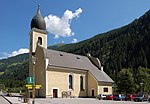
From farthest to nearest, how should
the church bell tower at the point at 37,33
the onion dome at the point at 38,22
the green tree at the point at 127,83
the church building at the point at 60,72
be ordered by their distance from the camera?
1. the green tree at the point at 127,83
2. the onion dome at the point at 38,22
3. the church bell tower at the point at 37,33
4. the church building at the point at 60,72

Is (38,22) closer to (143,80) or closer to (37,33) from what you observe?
(37,33)

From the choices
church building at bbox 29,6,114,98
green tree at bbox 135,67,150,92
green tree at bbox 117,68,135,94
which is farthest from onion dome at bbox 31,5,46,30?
green tree at bbox 135,67,150,92

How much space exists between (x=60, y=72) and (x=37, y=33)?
13.8 metres

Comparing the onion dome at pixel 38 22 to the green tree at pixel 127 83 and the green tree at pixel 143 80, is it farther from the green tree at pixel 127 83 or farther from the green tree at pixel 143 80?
the green tree at pixel 143 80

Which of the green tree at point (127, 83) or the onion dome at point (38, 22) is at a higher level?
the onion dome at point (38, 22)

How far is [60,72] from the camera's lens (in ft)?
204

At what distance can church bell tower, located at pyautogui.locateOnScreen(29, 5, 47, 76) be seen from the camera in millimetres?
68938

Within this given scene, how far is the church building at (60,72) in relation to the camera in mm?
60219

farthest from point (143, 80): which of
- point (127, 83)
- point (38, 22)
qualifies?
point (38, 22)

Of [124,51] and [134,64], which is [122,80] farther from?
[124,51]

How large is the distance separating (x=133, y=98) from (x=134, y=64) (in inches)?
4133

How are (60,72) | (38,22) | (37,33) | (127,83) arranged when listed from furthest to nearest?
(127,83) → (38,22) → (37,33) → (60,72)

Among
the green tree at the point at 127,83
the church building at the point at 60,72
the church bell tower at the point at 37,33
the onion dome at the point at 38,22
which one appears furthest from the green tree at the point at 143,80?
the onion dome at the point at 38,22

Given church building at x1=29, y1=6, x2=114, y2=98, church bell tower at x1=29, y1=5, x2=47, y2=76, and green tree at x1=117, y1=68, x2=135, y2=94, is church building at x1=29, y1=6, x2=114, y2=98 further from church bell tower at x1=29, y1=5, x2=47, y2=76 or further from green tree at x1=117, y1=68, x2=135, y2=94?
green tree at x1=117, y1=68, x2=135, y2=94
